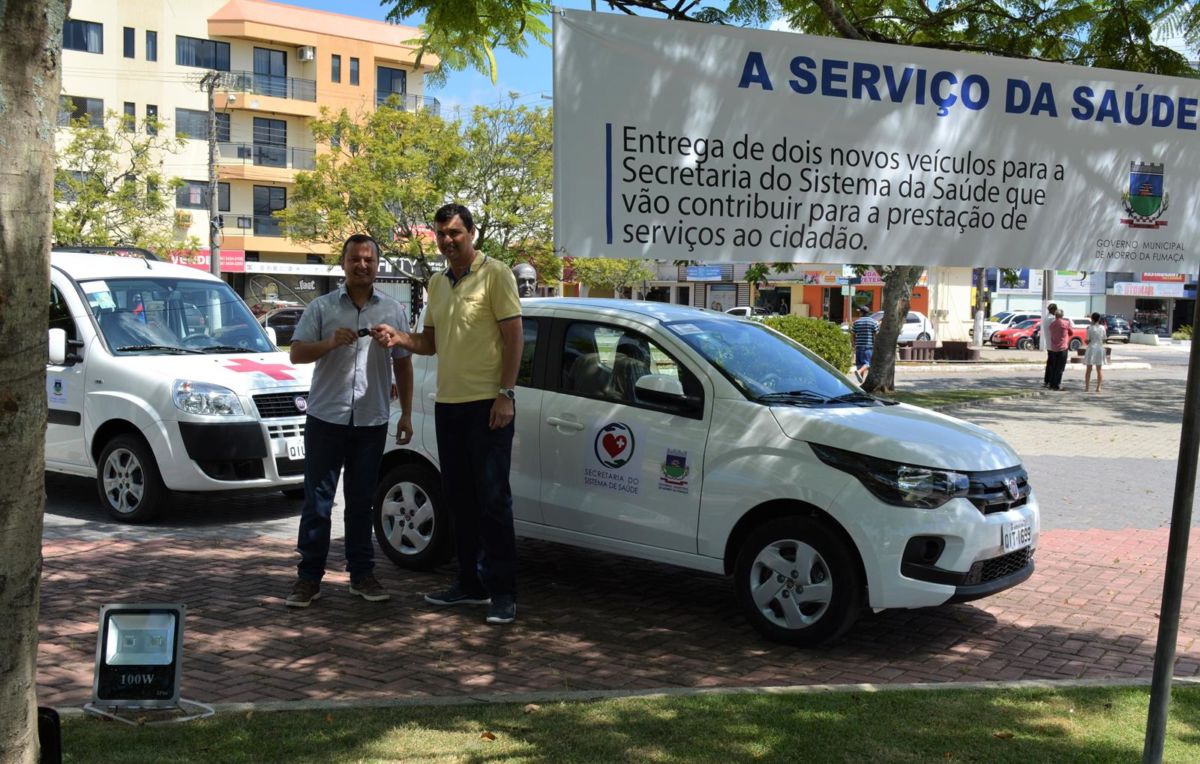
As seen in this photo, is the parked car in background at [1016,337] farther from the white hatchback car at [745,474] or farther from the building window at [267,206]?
the white hatchback car at [745,474]

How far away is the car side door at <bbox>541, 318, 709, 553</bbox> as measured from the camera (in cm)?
643

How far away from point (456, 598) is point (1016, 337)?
4379 centimetres

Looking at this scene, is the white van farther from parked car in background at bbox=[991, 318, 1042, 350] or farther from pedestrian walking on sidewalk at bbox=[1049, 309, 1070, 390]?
parked car in background at bbox=[991, 318, 1042, 350]

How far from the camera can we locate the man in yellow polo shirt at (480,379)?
620 cm

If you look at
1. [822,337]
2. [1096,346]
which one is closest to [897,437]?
[822,337]

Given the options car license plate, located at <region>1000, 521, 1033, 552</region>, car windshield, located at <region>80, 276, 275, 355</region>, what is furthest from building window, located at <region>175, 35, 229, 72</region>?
car license plate, located at <region>1000, 521, 1033, 552</region>

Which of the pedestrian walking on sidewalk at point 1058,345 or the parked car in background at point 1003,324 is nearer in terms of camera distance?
the pedestrian walking on sidewalk at point 1058,345

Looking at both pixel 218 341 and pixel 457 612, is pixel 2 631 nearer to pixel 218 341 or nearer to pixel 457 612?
pixel 457 612

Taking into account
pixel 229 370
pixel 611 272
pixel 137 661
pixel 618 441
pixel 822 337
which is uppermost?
pixel 611 272

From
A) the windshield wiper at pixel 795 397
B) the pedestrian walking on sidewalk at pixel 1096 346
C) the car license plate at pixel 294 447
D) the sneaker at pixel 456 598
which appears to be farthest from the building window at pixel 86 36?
the windshield wiper at pixel 795 397

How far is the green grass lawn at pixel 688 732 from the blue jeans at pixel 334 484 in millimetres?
1878

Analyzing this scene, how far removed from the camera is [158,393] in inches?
355

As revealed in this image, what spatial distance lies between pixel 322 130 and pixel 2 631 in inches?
1388

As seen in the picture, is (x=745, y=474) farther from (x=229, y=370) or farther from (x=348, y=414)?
(x=229, y=370)
